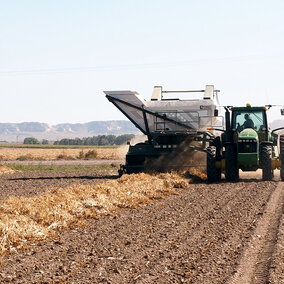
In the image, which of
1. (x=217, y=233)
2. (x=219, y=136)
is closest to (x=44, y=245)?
(x=217, y=233)

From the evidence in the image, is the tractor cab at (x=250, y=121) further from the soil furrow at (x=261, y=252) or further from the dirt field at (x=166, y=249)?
the soil furrow at (x=261, y=252)

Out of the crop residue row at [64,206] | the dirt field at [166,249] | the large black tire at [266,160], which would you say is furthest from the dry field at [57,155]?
the dirt field at [166,249]

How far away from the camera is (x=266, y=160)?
894 inches

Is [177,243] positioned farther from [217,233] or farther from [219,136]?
[219,136]

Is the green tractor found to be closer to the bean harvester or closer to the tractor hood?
the tractor hood

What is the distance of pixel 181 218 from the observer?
13.5 meters

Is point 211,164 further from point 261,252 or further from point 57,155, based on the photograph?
point 57,155

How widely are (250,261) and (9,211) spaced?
619 centimetres

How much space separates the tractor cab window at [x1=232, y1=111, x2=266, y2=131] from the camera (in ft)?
78.1

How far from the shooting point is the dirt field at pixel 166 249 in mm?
8156

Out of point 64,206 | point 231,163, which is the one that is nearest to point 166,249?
point 64,206

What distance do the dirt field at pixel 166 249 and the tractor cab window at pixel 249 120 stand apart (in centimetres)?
832

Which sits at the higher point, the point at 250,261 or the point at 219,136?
the point at 219,136

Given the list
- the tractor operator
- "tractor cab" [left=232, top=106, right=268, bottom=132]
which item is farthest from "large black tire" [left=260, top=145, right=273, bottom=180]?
the tractor operator
